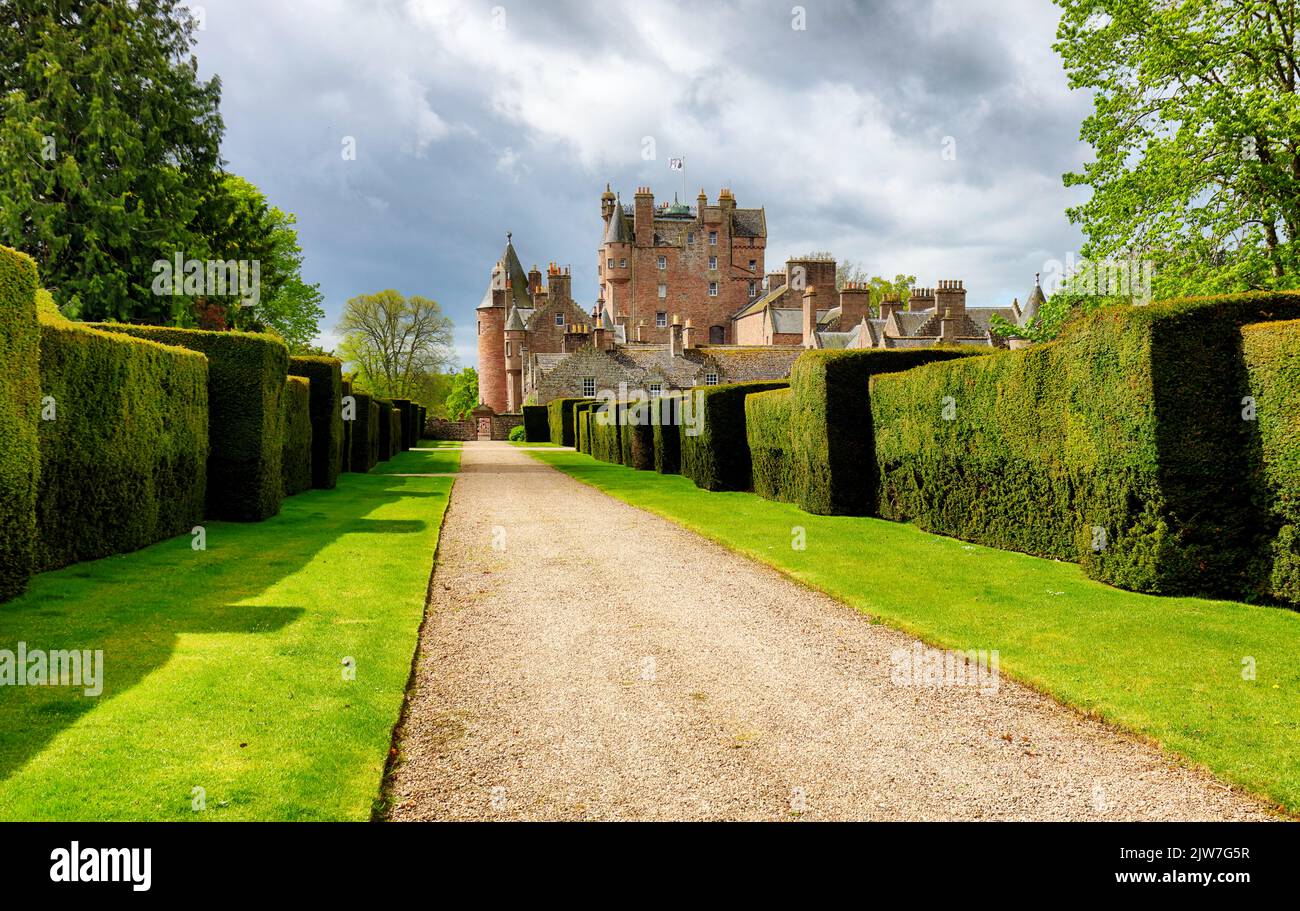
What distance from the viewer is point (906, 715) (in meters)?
5.21

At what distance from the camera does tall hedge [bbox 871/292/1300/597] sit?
26.4ft

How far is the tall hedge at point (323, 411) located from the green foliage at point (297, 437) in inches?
16.1

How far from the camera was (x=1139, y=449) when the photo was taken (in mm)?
8414

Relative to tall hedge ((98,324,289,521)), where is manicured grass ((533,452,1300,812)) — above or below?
below

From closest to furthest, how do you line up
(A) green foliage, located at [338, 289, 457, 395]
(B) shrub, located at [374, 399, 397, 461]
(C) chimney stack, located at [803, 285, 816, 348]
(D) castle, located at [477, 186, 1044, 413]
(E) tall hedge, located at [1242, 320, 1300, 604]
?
(E) tall hedge, located at [1242, 320, 1300, 604]
(B) shrub, located at [374, 399, 397, 461]
(D) castle, located at [477, 186, 1044, 413]
(C) chimney stack, located at [803, 285, 816, 348]
(A) green foliage, located at [338, 289, 457, 395]

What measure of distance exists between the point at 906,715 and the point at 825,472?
32.9ft

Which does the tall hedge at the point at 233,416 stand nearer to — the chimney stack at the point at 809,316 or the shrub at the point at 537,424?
the shrub at the point at 537,424

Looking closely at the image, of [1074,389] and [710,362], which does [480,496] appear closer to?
[1074,389]

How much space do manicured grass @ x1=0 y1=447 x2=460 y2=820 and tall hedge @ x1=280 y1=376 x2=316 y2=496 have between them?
21.0 ft

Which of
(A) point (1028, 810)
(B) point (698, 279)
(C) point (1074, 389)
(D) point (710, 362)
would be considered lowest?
(A) point (1028, 810)

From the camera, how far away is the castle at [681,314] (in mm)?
58125

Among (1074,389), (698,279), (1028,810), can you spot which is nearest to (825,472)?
(1074,389)

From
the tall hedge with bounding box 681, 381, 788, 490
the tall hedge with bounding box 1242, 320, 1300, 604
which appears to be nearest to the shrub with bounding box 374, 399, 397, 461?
the tall hedge with bounding box 681, 381, 788, 490
